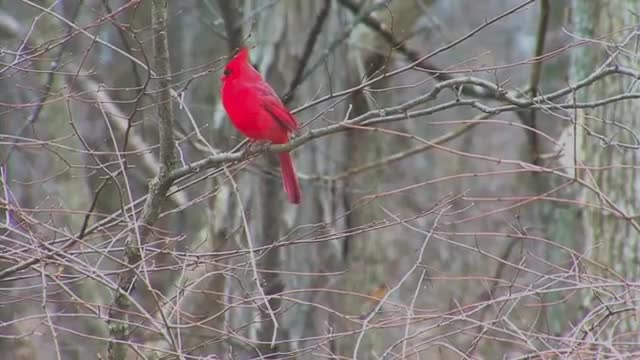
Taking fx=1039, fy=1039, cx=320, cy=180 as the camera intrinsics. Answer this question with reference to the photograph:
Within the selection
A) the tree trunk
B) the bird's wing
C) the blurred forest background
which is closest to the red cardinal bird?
the bird's wing

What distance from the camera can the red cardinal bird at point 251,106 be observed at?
15.3 feet

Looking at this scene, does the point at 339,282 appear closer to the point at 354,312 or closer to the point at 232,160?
the point at 354,312

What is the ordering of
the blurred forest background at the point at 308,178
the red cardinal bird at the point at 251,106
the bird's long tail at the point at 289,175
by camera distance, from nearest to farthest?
the blurred forest background at the point at 308,178, the red cardinal bird at the point at 251,106, the bird's long tail at the point at 289,175

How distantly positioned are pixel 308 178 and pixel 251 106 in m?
1.89

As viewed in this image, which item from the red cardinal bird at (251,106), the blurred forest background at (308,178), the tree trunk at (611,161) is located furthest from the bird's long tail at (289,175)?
the tree trunk at (611,161)

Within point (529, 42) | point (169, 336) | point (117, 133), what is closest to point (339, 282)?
point (117, 133)

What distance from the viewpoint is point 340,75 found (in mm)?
6957

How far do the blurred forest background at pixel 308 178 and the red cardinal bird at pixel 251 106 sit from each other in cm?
11

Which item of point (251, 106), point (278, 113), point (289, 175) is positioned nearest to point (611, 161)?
point (289, 175)

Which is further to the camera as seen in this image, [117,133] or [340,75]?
[117,133]

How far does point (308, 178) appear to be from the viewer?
6523 mm

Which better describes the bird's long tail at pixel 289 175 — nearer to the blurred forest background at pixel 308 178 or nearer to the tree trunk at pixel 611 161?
the blurred forest background at pixel 308 178

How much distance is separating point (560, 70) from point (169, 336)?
7633 millimetres

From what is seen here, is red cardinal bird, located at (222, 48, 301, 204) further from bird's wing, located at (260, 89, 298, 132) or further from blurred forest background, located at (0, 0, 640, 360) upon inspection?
blurred forest background, located at (0, 0, 640, 360)
